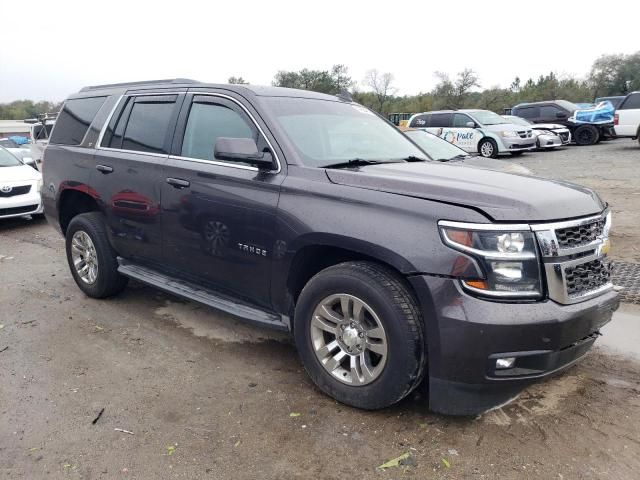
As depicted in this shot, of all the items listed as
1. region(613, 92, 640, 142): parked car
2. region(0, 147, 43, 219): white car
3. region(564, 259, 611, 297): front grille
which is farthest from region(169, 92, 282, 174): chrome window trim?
region(613, 92, 640, 142): parked car

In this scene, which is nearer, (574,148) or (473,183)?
(473,183)

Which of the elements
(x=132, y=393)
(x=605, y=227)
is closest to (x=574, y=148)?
(x=605, y=227)

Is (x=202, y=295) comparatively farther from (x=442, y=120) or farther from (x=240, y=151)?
(x=442, y=120)

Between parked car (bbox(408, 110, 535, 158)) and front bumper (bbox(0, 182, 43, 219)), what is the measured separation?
1203 cm

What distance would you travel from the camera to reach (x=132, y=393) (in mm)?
3449

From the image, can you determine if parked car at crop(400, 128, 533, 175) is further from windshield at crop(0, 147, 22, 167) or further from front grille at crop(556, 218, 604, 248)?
windshield at crop(0, 147, 22, 167)

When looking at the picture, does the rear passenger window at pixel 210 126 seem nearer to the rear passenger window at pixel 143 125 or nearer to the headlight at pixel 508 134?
the rear passenger window at pixel 143 125

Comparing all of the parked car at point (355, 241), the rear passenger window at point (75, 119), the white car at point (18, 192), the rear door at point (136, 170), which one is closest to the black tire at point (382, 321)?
the parked car at point (355, 241)

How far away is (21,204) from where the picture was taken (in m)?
9.36

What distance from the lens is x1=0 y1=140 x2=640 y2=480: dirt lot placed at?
270 cm

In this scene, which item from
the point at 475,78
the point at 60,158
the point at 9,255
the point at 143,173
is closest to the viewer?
the point at 143,173

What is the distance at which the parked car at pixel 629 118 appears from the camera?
17.1 meters

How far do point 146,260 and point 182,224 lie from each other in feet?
2.46

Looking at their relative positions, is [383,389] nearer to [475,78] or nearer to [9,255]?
[9,255]
